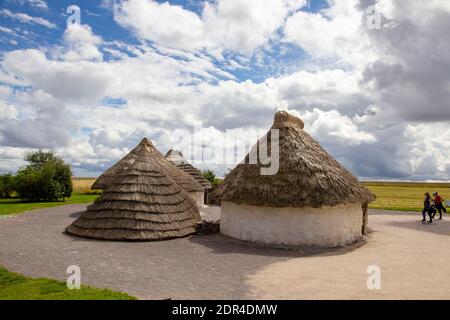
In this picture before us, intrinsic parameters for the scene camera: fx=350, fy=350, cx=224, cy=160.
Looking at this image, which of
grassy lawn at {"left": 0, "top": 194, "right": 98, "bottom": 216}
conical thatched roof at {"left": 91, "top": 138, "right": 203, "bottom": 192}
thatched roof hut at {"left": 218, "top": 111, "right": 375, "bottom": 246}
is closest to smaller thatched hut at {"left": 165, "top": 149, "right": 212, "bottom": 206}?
conical thatched roof at {"left": 91, "top": 138, "right": 203, "bottom": 192}

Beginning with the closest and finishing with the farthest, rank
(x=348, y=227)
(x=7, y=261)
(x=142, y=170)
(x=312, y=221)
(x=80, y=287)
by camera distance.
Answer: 1. (x=80, y=287)
2. (x=7, y=261)
3. (x=312, y=221)
4. (x=348, y=227)
5. (x=142, y=170)

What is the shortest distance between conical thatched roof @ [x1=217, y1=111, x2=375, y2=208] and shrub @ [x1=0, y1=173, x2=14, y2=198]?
93.8 ft

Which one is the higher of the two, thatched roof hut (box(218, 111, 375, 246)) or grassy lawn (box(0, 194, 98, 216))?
thatched roof hut (box(218, 111, 375, 246))

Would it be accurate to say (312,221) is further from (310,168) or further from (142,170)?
(142,170)

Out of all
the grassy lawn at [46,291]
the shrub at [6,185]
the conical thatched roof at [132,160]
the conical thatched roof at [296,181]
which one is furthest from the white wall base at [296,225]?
the shrub at [6,185]

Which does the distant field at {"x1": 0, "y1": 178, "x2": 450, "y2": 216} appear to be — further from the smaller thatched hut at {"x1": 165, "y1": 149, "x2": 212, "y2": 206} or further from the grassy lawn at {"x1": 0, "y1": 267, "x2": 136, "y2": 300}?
the grassy lawn at {"x1": 0, "y1": 267, "x2": 136, "y2": 300}

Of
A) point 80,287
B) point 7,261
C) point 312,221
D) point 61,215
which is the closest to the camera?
point 80,287

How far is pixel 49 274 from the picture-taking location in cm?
949

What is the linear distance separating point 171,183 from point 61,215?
9359 mm

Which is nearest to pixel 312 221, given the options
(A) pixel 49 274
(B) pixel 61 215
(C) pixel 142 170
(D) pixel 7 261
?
(C) pixel 142 170

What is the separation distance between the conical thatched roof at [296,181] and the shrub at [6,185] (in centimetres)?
2859

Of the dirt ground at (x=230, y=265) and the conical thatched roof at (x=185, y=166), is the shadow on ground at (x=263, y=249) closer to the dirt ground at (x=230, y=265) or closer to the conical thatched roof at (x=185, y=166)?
the dirt ground at (x=230, y=265)

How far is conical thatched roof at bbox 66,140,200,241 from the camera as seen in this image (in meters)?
14.4

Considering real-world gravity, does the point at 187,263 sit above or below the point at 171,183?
below
